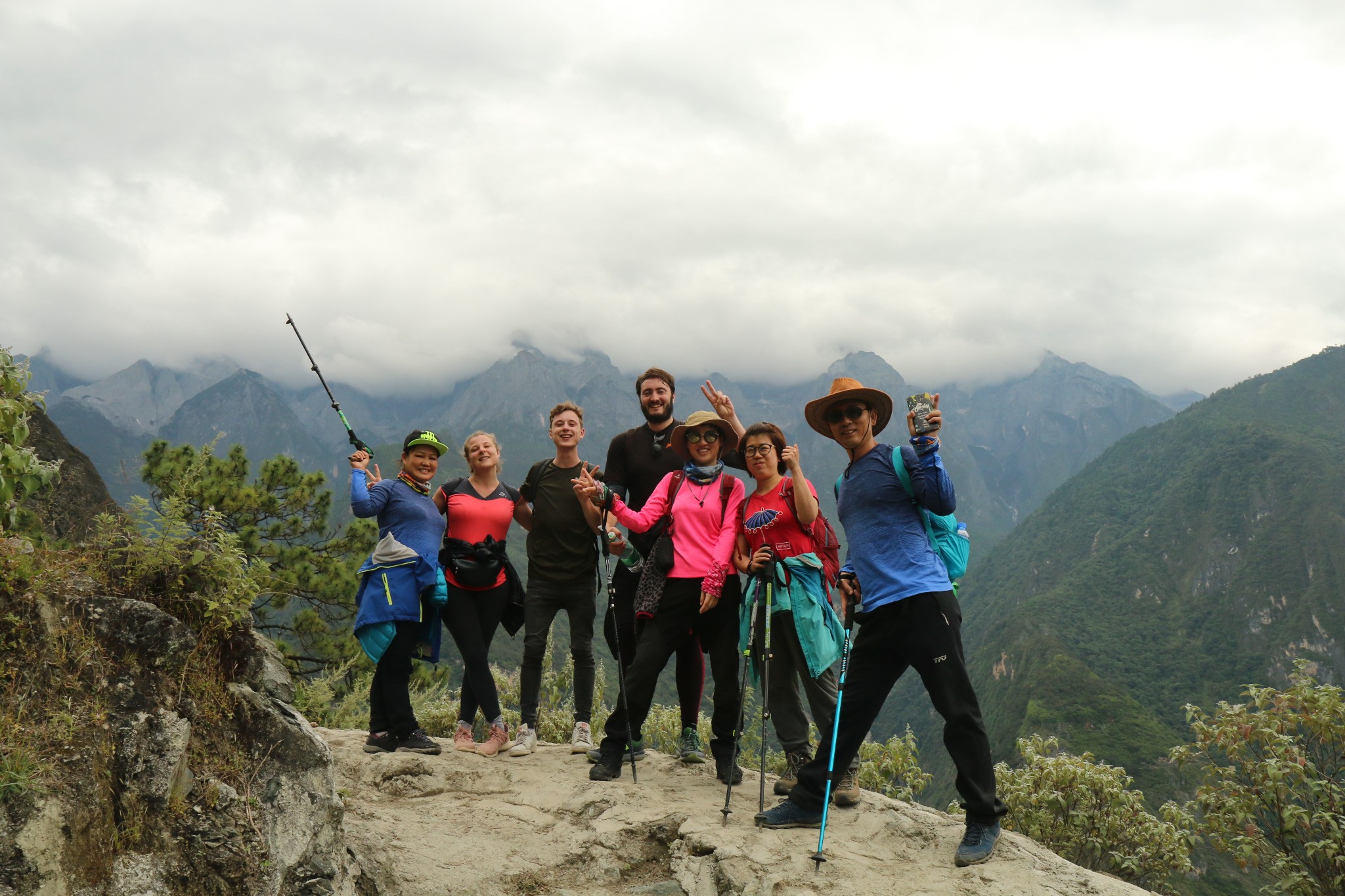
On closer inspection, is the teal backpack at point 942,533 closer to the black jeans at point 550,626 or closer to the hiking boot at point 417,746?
the black jeans at point 550,626

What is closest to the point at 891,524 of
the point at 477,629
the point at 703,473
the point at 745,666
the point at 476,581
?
the point at 745,666

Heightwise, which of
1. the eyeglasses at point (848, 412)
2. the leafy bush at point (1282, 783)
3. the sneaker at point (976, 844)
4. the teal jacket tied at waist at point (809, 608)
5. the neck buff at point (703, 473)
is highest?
the eyeglasses at point (848, 412)

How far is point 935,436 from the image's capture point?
4.75m

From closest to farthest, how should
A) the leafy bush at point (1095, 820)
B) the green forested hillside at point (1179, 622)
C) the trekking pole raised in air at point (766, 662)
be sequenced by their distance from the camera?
1. the trekking pole raised in air at point (766, 662)
2. the leafy bush at point (1095, 820)
3. the green forested hillside at point (1179, 622)

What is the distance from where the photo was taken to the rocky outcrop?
2.94m

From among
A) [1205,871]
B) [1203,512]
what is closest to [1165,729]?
[1205,871]

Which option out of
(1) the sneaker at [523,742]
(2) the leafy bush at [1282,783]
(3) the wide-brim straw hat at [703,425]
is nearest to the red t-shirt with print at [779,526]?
(3) the wide-brim straw hat at [703,425]

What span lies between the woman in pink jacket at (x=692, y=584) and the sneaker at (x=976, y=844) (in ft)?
5.71

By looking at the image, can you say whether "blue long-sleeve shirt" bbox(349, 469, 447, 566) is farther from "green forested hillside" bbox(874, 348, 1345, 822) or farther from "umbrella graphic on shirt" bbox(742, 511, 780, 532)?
"green forested hillside" bbox(874, 348, 1345, 822)

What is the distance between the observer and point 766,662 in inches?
213

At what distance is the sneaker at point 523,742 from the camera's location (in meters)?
6.75

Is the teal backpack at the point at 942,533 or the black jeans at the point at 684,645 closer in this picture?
the teal backpack at the point at 942,533

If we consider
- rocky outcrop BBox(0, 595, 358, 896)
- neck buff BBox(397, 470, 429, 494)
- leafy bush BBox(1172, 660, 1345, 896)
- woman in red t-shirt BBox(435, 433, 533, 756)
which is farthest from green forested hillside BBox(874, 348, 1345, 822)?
rocky outcrop BBox(0, 595, 358, 896)

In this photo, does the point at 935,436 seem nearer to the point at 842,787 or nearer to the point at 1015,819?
the point at 842,787
